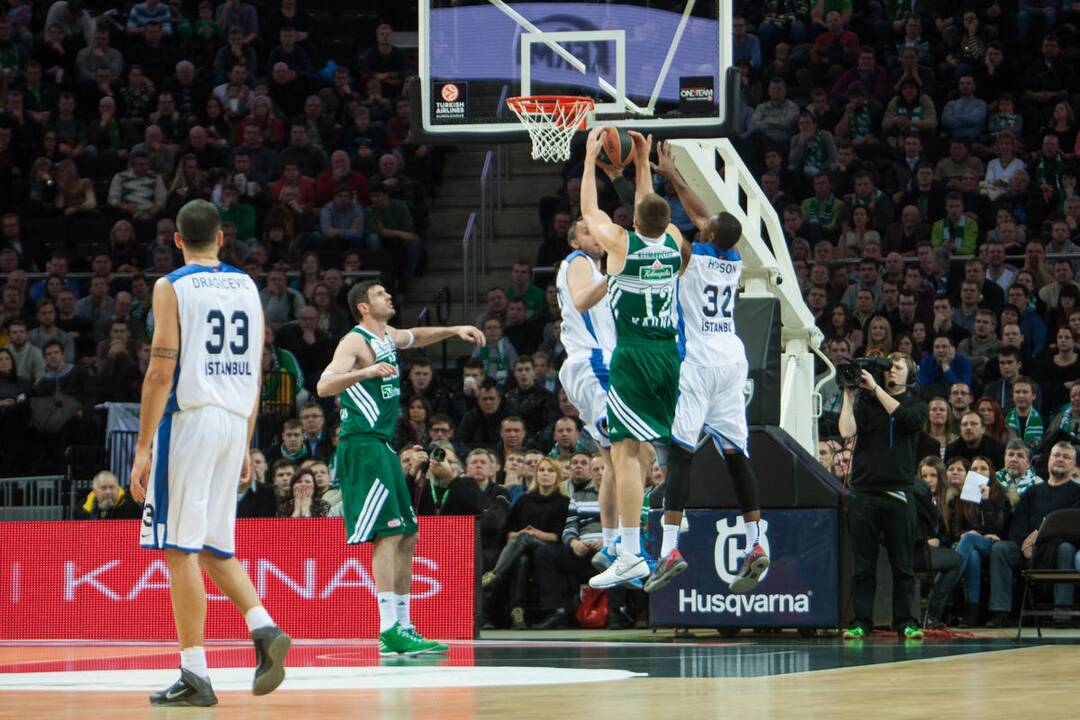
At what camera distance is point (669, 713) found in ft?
24.7

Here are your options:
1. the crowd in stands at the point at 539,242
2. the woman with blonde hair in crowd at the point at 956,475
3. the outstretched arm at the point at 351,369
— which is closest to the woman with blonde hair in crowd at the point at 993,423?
the crowd in stands at the point at 539,242

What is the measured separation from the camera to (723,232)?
11320 mm

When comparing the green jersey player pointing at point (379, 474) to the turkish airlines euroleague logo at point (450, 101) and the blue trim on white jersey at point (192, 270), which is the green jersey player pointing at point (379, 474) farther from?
the blue trim on white jersey at point (192, 270)

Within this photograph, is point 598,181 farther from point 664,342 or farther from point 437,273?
point 664,342

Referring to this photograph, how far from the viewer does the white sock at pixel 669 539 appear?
36.0 ft

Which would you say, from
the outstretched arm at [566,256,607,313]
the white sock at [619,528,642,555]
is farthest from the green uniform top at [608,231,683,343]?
the white sock at [619,528,642,555]

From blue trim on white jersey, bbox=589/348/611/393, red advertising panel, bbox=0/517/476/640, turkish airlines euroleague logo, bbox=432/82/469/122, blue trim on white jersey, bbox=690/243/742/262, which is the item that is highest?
turkish airlines euroleague logo, bbox=432/82/469/122

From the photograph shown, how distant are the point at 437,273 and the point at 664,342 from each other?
12.0 metres

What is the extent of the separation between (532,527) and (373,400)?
4480 millimetres

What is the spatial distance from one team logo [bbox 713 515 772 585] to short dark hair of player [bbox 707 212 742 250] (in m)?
3.11

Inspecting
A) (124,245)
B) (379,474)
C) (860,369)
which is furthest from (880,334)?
(124,245)

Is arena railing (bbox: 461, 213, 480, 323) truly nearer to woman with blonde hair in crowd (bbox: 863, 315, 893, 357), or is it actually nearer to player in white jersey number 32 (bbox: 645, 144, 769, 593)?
woman with blonde hair in crowd (bbox: 863, 315, 893, 357)

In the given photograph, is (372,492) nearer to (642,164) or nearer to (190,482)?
(642,164)

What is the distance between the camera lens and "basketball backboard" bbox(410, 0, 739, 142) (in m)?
12.4
